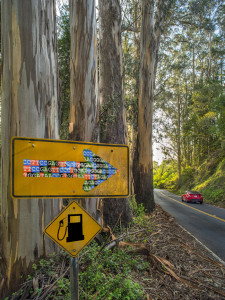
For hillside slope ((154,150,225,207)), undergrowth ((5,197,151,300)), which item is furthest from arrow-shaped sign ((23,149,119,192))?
hillside slope ((154,150,225,207))

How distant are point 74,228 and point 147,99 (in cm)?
1004

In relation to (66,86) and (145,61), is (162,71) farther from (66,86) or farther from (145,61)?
(66,86)

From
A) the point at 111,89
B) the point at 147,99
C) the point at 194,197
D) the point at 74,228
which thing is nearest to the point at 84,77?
the point at 111,89

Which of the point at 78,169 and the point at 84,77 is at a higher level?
the point at 84,77

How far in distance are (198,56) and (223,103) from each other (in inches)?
672

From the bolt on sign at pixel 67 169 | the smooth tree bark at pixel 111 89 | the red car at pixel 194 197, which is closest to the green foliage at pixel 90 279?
the bolt on sign at pixel 67 169

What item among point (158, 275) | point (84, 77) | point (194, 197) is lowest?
point (194, 197)

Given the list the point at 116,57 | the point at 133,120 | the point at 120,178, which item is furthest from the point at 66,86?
the point at 120,178

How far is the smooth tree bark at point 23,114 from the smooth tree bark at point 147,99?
298 inches

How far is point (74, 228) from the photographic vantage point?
7.11 feet

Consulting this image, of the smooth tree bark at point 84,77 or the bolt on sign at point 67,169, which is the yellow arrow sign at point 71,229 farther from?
the smooth tree bark at point 84,77

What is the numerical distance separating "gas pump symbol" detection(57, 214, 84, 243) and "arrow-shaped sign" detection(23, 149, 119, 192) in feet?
0.86

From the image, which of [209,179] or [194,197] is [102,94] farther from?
[209,179]

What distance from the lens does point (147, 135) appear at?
1134 centimetres
